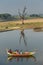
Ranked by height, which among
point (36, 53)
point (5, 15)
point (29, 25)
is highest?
point (36, 53)

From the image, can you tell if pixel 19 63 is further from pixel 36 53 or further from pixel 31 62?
pixel 36 53

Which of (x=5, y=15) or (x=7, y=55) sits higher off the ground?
(x=7, y=55)

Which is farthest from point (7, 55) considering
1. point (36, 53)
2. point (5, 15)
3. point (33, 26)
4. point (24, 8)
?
point (5, 15)

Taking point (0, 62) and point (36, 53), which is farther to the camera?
point (36, 53)

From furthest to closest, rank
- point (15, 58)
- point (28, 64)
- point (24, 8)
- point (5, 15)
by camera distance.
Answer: point (5, 15) → point (24, 8) → point (15, 58) → point (28, 64)

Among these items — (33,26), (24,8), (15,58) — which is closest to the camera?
(15,58)

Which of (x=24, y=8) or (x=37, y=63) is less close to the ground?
(x=37, y=63)

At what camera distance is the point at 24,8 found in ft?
261

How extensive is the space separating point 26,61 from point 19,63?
38.2 inches

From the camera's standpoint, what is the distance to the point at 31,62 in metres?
28.4

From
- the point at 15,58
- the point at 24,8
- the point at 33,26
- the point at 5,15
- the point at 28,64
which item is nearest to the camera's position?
the point at 28,64

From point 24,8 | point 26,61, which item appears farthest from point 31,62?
point 24,8

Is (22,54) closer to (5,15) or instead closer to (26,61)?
(26,61)

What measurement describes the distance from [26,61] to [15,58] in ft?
6.84
